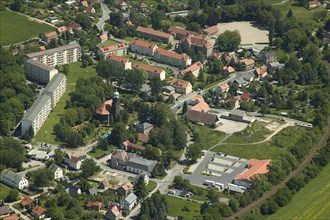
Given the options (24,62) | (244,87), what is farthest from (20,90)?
(244,87)

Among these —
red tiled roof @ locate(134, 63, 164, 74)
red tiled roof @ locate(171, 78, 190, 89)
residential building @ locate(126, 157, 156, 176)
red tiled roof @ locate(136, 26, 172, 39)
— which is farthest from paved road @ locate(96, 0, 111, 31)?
residential building @ locate(126, 157, 156, 176)

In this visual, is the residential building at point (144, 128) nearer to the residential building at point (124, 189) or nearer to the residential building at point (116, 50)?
the residential building at point (124, 189)

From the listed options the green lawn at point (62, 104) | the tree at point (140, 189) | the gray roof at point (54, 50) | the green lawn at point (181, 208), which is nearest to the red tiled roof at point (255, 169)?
the green lawn at point (181, 208)

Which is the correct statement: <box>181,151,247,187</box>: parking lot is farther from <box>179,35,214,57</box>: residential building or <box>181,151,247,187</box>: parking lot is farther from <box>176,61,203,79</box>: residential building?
<box>179,35,214,57</box>: residential building

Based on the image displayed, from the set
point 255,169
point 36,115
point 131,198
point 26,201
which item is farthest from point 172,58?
point 26,201

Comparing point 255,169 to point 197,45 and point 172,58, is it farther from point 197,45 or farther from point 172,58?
point 197,45

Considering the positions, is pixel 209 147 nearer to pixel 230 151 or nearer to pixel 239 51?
pixel 230 151

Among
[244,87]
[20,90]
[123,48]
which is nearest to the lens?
[20,90]
